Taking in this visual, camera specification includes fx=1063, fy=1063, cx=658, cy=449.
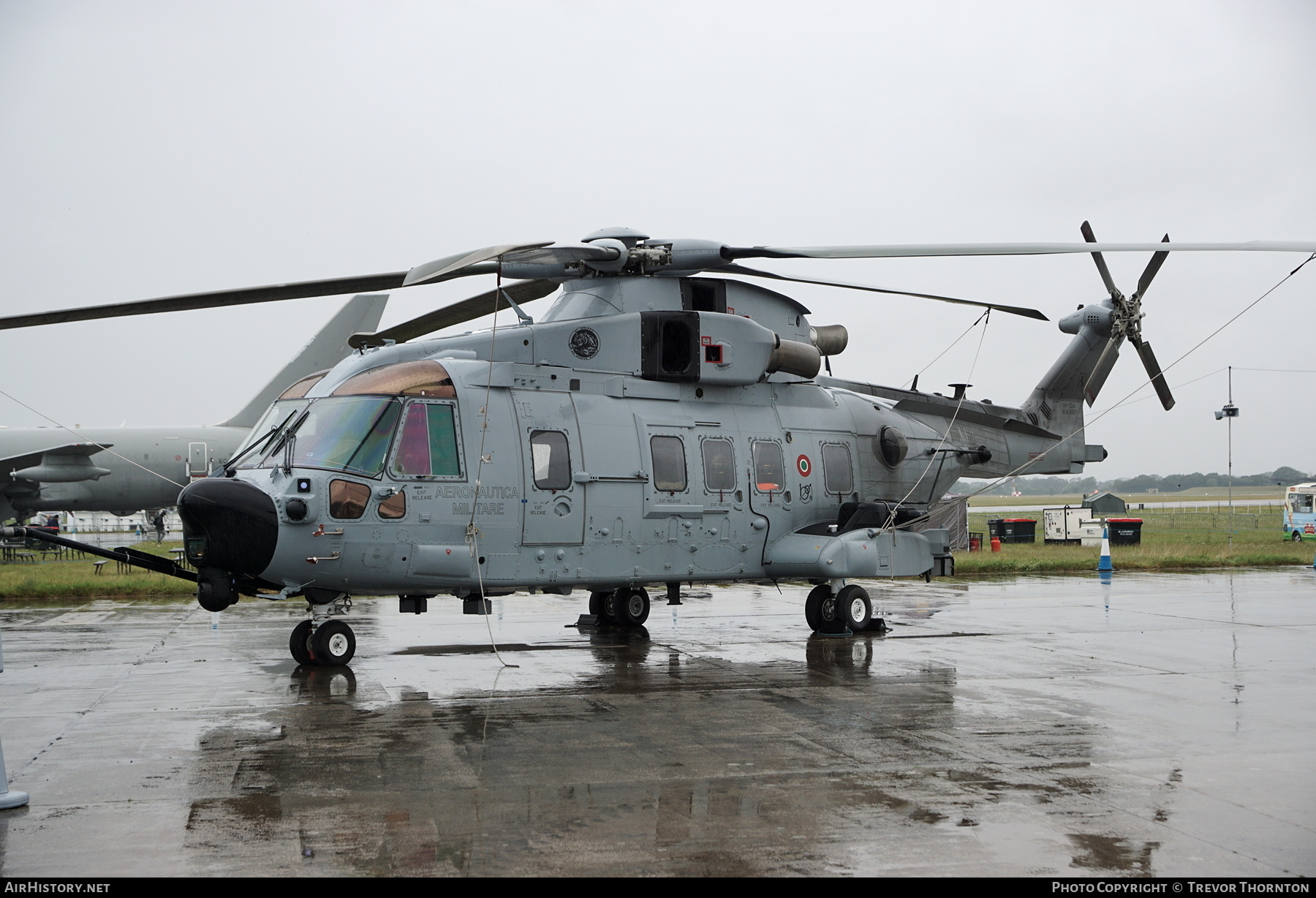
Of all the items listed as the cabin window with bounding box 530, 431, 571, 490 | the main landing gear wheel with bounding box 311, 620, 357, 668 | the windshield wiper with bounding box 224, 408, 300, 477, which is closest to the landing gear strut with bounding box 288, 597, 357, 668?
the main landing gear wheel with bounding box 311, 620, 357, 668

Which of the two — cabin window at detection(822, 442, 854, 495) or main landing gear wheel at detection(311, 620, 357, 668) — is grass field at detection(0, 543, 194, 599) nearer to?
main landing gear wheel at detection(311, 620, 357, 668)

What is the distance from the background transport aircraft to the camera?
108ft

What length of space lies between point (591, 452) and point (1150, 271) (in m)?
8.96

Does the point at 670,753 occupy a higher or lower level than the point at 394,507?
lower

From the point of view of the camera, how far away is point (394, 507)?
10711 millimetres

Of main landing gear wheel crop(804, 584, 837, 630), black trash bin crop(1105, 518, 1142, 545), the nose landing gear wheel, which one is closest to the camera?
the nose landing gear wheel

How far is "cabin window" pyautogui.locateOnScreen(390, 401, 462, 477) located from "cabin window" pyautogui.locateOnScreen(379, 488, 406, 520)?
8.2 inches

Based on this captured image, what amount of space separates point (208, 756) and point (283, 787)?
1.21 metres

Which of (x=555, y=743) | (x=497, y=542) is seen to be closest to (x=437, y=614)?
(x=497, y=542)

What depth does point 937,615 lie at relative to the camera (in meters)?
16.2

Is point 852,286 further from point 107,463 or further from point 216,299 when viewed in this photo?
point 107,463

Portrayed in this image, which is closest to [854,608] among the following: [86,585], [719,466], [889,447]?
[889,447]

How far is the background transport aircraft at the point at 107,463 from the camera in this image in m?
33.1

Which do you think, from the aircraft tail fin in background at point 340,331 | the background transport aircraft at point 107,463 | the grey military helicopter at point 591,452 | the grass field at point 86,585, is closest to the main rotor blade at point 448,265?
the grey military helicopter at point 591,452
